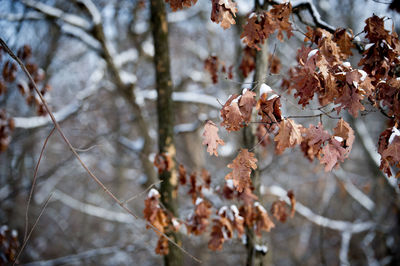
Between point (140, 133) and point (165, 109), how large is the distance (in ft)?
6.52

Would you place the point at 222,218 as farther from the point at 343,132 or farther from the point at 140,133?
the point at 140,133

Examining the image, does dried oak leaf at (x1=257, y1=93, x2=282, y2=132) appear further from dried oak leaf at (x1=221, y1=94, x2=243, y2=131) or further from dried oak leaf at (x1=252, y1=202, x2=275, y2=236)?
dried oak leaf at (x1=252, y1=202, x2=275, y2=236)

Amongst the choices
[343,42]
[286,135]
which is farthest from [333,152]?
[343,42]

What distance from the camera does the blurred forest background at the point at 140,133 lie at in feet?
13.6

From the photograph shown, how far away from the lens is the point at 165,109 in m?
3.62

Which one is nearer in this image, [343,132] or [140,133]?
[343,132]

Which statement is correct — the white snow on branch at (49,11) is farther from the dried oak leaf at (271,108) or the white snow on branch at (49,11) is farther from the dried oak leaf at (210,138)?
the dried oak leaf at (271,108)

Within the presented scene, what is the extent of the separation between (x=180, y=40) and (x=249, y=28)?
26.1ft

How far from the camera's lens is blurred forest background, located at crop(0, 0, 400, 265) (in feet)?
13.6

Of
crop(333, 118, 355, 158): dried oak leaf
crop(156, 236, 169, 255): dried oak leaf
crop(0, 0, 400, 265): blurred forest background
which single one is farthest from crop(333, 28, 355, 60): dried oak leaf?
crop(156, 236, 169, 255): dried oak leaf

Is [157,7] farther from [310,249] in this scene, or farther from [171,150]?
[310,249]

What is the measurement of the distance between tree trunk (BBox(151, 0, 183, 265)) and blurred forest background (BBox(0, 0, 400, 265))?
27cm

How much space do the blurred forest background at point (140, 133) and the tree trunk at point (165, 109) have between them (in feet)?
0.87

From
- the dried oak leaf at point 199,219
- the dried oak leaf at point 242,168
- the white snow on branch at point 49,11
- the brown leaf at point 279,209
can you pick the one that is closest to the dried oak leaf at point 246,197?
the dried oak leaf at point 199,219
